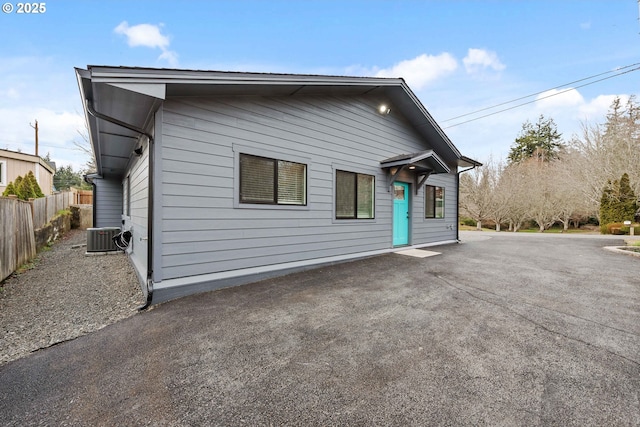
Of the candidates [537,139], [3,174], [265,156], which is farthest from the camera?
[537,139]

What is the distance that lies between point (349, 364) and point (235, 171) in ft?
11.0

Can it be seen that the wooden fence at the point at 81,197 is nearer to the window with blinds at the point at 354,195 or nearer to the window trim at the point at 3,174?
the window trim at the point at 3,174

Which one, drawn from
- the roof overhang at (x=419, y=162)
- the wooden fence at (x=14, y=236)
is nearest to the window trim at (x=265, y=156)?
the roof overhang at (x=419, y=162)

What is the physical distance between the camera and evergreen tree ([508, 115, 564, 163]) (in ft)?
99.1

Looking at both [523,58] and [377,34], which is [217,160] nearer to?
[377,34]

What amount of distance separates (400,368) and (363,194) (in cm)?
491

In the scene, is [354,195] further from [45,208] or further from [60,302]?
[45,208]

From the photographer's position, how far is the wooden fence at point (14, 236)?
15.0 ft

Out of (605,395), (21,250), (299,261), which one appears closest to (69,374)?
(299,261)

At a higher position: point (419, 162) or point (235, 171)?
point (419, 162)

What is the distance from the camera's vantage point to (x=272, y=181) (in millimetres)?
4809

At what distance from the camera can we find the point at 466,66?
1260 cm

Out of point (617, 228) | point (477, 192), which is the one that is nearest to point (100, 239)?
point (617, 228)

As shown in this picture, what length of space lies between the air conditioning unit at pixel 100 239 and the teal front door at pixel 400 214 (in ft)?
27.4
